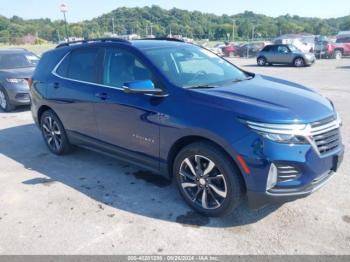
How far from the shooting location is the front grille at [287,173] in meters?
3.03

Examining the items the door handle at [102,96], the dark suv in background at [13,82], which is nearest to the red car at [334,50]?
the dark suv in background at [13,82]

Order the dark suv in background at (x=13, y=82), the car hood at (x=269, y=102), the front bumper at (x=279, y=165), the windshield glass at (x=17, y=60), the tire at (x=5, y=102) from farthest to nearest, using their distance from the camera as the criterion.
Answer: the windshield glass at (x=17, y=60), the tire at (x=5, y=102), the dark suv in background at (x=13, y=82), the car hood at (x=269, y=102), the front bumper at (x=279, y=165)

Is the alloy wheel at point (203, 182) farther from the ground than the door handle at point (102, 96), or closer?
closer

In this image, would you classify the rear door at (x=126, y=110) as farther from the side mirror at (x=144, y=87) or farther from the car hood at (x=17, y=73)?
the car hood at (x=17, y=73)

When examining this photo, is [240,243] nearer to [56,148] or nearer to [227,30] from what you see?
[56,148]

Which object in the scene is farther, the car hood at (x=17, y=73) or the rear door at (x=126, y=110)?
the car hood at (x=17, y=73)

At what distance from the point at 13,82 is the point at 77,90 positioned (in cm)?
510

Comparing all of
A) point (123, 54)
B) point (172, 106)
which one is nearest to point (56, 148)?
point (123, 54)

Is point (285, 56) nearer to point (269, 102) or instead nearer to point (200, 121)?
point (269, 102)

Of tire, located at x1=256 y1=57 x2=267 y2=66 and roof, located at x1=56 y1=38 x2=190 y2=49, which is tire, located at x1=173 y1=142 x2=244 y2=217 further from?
tire, located at x1=256 y1=57 x2=267 y2=66

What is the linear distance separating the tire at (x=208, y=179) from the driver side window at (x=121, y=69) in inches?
41.6

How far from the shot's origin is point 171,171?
3912mm

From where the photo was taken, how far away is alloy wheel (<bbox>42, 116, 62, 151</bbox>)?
5540mm

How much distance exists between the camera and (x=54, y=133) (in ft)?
18.4
